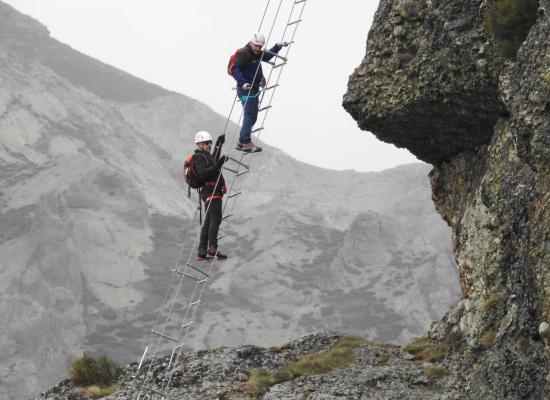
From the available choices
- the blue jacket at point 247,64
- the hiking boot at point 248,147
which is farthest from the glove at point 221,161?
the blue jacket at point 247,64

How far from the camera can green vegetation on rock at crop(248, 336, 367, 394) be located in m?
18.7

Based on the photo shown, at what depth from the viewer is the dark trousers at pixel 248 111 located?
710 inches

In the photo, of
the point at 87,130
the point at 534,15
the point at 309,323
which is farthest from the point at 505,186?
the point at 87,130

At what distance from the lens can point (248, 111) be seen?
18078 mm

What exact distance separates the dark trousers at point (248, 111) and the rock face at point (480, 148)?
9.47 feet

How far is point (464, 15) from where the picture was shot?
16.5 m

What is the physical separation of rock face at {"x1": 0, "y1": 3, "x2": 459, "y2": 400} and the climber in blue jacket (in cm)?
9879

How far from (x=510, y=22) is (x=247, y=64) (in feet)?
22.0

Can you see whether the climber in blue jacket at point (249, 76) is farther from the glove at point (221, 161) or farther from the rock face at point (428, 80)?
the rock face at point (428, 80)

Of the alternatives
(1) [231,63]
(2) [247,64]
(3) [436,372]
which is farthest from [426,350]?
(1) [231,63]

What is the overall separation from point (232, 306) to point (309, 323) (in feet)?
54.5

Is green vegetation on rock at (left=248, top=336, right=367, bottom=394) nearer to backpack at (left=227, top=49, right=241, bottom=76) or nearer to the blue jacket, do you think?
the blue jacket

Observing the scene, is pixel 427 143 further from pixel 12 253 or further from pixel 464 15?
pixel 12 253

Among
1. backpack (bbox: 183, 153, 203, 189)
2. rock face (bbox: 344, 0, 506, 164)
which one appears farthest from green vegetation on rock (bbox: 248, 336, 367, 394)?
rock face (bbox: 344, 0, 506, 164)
